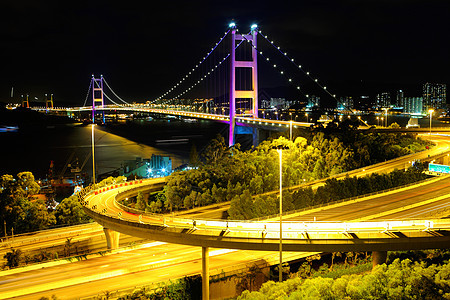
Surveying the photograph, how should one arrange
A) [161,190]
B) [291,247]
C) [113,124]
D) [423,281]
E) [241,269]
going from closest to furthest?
[423,281] → [291,247] → [241,269] → [161,190] → [113,124]

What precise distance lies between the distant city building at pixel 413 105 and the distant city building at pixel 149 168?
72.4 metres

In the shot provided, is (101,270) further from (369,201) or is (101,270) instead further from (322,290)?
(369,201)

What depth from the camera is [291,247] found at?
41.2ft

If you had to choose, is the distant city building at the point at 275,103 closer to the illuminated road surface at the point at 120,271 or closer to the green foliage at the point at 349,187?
the green foliage at the point at 349,187

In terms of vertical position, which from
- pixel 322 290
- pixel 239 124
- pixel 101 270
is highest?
pixel 239 124

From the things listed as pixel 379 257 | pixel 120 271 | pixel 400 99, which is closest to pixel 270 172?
pixel 379 257

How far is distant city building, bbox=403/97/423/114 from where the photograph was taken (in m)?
95.7

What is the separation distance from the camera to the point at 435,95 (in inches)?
4003

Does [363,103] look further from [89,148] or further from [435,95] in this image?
[89,148]

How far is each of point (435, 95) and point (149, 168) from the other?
85700 millimetres

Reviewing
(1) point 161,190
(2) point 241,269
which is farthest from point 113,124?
(2) point 241,269

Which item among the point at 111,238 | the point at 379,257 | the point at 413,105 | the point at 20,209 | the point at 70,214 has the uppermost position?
the point at 413,105

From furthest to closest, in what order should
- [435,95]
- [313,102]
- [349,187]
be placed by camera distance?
[435,95] < [313,102] < [349,187]

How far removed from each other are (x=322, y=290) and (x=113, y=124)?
92306 mm
